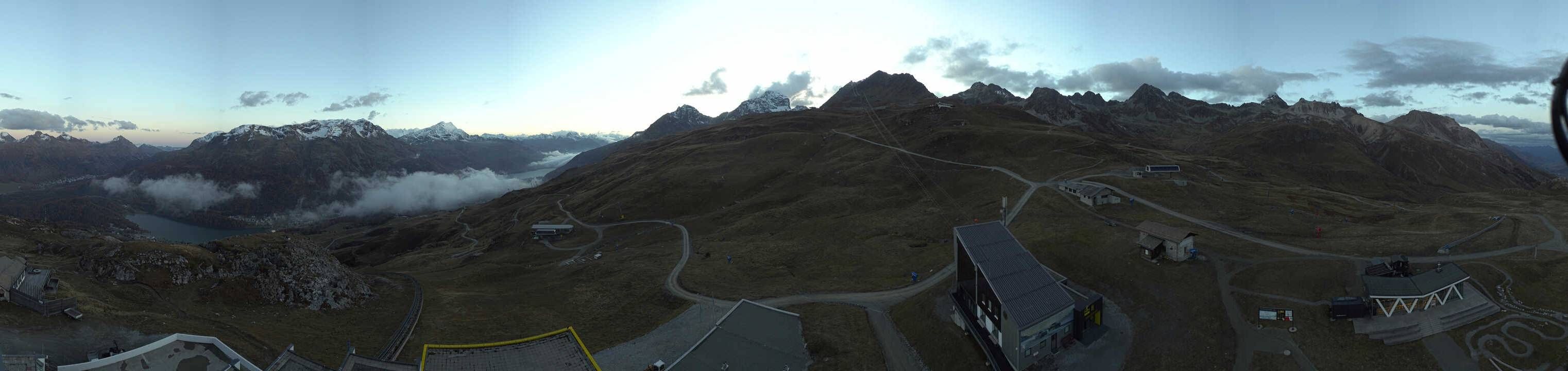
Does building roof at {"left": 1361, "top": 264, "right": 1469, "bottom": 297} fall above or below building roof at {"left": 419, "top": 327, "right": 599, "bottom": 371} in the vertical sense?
above

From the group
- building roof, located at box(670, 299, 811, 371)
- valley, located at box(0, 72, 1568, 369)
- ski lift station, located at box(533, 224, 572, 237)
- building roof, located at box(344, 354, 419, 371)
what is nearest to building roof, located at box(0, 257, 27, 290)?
valley, located at box(0, 72, 1568, 369)

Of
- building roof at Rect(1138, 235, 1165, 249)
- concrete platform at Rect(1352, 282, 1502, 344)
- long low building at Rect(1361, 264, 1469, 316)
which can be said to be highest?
building roof at Rect(1138, 235, 1165, 249)

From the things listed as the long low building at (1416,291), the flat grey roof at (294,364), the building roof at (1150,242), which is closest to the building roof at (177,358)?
the flat grey roof at (294,364)

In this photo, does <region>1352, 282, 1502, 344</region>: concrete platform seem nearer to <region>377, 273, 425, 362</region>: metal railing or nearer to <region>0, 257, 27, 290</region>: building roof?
<region>377, 273, 425, 362</region>: metal railing

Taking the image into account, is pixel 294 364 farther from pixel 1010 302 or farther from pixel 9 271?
pixel 1010 302

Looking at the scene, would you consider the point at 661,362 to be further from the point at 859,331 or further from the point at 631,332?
the point at 859,331

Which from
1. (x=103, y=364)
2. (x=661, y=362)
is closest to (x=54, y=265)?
(x=103, y=364)

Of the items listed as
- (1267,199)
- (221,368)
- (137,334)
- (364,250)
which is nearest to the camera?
(221,368)

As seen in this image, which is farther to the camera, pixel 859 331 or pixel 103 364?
pixel 859 331
